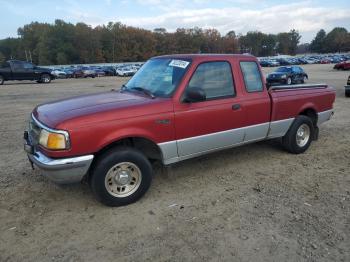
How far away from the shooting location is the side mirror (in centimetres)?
438

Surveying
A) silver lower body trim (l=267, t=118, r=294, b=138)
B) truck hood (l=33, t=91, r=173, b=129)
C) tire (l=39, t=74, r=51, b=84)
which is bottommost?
tire (l=39, t=74, r=51, b=84)

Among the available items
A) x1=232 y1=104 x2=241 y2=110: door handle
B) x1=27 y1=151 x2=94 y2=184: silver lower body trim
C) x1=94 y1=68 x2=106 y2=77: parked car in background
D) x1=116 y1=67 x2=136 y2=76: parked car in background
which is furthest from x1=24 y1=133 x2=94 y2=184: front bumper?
x1=94 y1=68 x2=106 y2=77: parked car in background

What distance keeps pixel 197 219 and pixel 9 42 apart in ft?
475

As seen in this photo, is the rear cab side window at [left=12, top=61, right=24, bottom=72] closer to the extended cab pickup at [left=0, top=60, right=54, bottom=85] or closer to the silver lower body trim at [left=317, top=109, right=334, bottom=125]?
the extended cab pickup at [left=0, top=60, right=54, bottom=85]

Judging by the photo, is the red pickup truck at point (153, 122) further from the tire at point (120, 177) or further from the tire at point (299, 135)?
the tire at point (299, 135)

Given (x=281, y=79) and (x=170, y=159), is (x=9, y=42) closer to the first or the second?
(x=281, y=79)

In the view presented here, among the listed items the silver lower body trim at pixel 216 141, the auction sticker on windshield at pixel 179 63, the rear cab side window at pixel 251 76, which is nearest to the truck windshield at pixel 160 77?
the auction sticker on windshield at pixel 179 63

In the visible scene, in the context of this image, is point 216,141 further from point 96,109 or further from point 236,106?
point 96,109

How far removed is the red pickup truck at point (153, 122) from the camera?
154 inches

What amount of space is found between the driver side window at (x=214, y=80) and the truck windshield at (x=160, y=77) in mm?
215

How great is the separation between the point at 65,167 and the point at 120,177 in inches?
27.9

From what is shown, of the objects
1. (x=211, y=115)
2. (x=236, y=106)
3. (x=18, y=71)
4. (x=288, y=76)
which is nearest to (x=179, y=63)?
(x=211, y=115)

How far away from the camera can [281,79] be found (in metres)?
25.8

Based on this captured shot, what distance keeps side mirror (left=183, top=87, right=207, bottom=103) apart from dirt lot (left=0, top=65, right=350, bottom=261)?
128 cm
